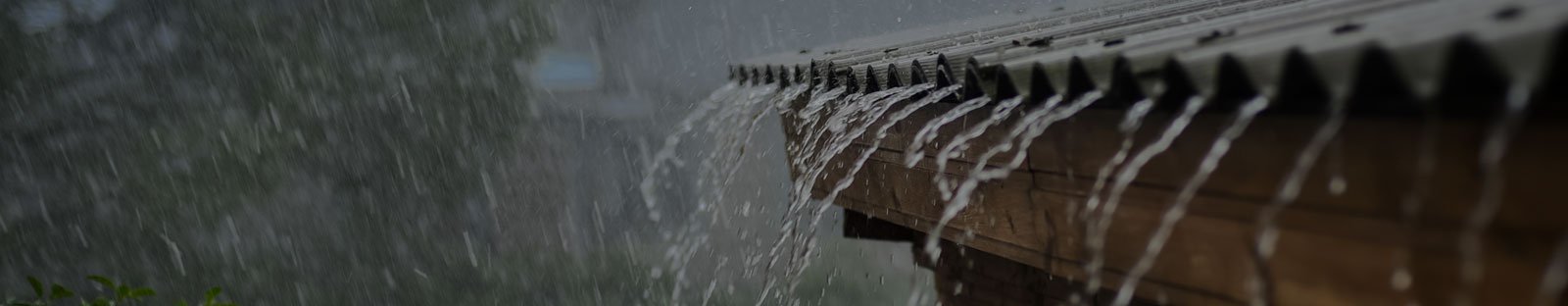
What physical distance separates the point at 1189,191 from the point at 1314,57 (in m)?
0.59

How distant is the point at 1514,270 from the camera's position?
1.21 m

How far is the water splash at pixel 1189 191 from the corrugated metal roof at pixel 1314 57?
6cm

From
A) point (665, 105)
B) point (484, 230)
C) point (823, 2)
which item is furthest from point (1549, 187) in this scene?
point (823, 2)

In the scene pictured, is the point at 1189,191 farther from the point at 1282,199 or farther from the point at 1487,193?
the point at 1487,193

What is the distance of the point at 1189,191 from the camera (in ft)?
5.65

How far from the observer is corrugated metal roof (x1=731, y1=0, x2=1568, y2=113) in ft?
3.22

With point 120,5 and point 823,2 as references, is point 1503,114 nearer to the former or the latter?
point 120,5

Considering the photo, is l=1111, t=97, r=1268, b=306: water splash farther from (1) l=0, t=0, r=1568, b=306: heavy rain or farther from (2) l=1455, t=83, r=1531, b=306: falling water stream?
(2) l=1455, t=83, r=1531, b=306: falling water stream

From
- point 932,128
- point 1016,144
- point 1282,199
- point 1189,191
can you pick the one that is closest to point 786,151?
point 932,128

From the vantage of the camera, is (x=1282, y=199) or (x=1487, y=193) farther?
(x=1282, y=199)

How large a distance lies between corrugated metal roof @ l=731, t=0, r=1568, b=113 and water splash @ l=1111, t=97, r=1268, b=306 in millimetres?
58

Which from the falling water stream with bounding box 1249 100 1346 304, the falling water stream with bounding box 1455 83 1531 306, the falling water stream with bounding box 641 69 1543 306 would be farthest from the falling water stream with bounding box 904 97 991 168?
the falling water stream with bounding box 1455 83 1531 306

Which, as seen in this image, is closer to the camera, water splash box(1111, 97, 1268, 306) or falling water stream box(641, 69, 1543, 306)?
falling water stream box(641, 69, 1543, 306)

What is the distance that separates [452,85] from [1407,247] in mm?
16139
